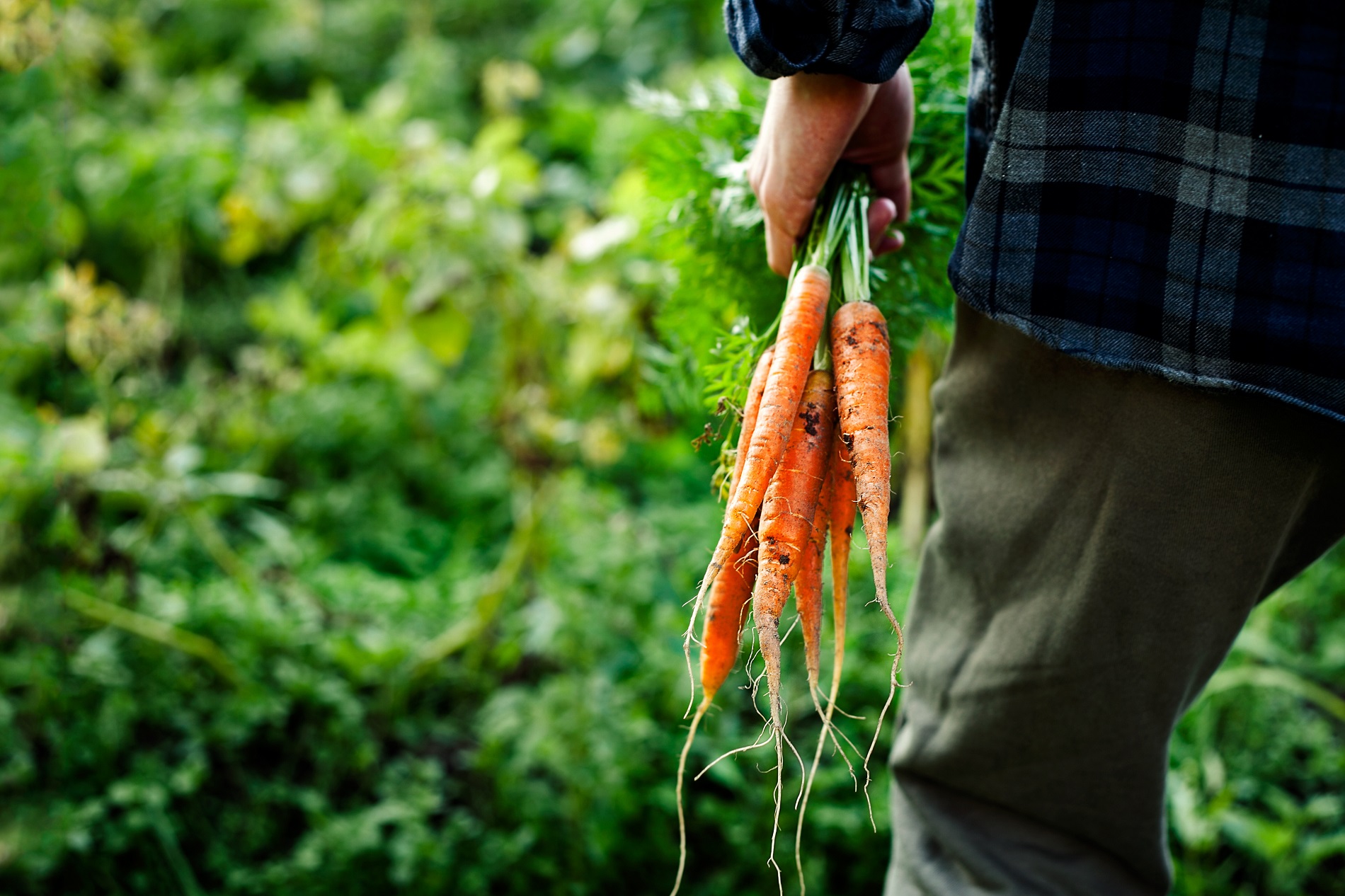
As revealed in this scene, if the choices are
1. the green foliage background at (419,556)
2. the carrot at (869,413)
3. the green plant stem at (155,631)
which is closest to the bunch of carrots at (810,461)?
the carrot at (869,413)

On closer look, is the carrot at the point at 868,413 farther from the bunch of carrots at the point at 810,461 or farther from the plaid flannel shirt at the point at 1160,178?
the plaid flannel shirt at the point at 1160,178

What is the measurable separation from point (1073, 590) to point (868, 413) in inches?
12.2

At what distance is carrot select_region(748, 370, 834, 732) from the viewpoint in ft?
3.02

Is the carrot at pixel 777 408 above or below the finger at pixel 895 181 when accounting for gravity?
below

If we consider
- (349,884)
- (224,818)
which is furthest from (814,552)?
(224,818)

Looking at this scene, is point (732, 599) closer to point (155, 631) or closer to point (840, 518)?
point (840, 518)

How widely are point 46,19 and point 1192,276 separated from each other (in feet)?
6.54

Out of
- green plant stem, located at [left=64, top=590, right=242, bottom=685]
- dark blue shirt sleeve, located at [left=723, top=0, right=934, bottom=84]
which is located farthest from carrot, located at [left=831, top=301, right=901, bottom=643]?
green plant stem, located at [left=64, top=590, right=242, bottom=685]

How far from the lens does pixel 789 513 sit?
0.96 metres

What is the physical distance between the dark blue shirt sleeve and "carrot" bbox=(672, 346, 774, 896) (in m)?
0.31

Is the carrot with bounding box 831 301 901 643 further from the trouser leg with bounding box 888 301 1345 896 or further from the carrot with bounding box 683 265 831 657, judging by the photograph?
the trouser leg with bounding box 888 301 1345 896

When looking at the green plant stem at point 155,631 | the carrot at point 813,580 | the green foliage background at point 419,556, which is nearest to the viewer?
the carrot at point 813,580

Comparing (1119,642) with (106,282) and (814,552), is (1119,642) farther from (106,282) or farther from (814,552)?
(106,282)

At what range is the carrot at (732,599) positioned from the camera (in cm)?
99
